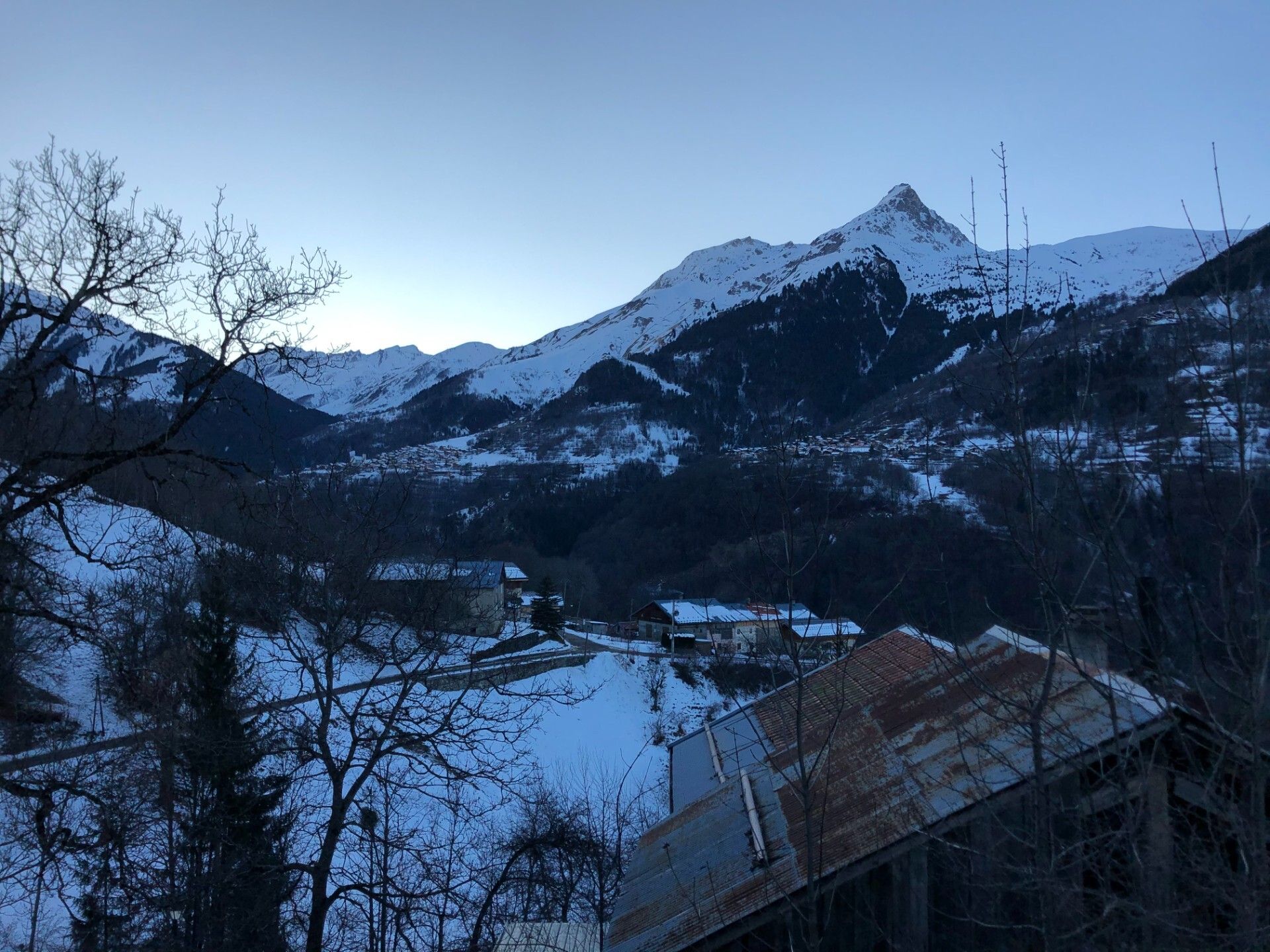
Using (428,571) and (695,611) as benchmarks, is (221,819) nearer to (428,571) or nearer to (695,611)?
(428,571)

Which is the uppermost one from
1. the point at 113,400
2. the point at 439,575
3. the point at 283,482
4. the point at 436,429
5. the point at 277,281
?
the point at 436,429

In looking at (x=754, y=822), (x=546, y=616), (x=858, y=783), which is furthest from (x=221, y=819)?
(x=546, y=616)

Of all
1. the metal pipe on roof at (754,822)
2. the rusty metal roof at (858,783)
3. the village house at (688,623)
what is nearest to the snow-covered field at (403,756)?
the rusty metal roof at (858,783)

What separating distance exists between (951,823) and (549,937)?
542 centimetres

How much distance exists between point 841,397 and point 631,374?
44.2 metres

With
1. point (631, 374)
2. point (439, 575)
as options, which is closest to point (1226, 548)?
point (439, 575)

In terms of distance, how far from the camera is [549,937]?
27.1 ft

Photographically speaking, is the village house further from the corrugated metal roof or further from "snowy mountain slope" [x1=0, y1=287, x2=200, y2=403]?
"snowy mountain slope" [x1=0, y1=287, x2=200, y2=403]

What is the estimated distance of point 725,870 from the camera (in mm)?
5941

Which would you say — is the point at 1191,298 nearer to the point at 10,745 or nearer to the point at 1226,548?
the point at 1226,548

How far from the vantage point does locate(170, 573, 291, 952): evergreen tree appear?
6.41m

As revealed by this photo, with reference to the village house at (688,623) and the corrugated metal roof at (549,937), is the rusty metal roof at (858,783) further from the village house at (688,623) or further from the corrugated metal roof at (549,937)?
the village house at (688,623)

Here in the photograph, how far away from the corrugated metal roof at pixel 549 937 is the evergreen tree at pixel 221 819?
239cm

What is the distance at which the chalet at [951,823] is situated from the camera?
9.83 ft
